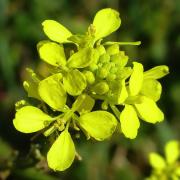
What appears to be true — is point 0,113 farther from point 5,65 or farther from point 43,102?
point 43,102

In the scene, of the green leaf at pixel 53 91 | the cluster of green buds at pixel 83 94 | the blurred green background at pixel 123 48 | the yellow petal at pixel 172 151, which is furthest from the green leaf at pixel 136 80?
the blurred green background at pixel 123 48

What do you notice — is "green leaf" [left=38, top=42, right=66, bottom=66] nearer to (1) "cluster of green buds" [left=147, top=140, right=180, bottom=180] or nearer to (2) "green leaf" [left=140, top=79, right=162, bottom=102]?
(2) "green leaf" [left=140, top=79, right=162, bottom=102]

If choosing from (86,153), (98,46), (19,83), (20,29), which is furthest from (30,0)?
(98,46)

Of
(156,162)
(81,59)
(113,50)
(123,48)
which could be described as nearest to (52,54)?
(81,59)

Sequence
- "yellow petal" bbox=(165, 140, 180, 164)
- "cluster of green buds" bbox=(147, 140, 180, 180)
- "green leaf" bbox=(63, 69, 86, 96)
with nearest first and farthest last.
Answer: "green leaf" bbox=(63, 69, 86, 96), "cluster of green buds" bbox=(147, 140, 180, 180), "yellow petal" bbox=(165, 140, 180, 164)

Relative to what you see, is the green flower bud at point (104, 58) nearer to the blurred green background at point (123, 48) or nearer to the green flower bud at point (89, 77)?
the green flower bud at point (89, 77)

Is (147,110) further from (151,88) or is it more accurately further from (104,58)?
(104,58)

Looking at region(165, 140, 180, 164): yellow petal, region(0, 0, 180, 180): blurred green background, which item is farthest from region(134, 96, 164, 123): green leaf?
region(0, 0, 180, 180): blurred green background
